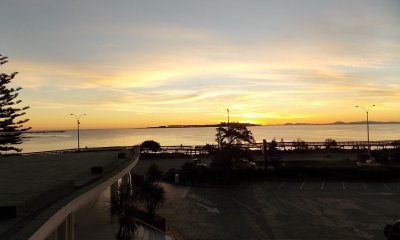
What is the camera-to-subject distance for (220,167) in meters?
34.4

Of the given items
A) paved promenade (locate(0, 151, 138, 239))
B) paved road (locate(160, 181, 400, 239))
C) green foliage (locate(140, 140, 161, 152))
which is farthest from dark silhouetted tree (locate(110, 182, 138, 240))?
green foliage (locate(140, 140, 161, 152))

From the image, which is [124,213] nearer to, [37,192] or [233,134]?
[37,192]

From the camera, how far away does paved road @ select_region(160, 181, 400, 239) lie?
18562 mm

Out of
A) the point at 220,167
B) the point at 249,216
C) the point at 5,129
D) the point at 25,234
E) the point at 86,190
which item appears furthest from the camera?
the point at 5,129

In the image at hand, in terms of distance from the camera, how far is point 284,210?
75.6 feet

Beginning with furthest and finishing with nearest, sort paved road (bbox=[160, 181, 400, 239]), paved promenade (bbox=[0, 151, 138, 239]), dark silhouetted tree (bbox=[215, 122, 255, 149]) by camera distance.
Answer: dark silhouetted tree (bbox=[215, 122, 255, 149]) → paved road (bbox=[160, 181, 400, 239]) → paved promenade (bbox=[0, 151, 138, 239])

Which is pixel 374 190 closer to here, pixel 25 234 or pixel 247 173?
pixel 247 173

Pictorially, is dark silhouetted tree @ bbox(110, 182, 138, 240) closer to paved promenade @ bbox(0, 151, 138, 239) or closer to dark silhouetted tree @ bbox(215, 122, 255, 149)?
paved promenade @ bbox(0, 151, 138, 239)

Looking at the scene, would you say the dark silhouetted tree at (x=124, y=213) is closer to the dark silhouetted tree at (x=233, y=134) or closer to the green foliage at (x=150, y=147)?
the dark silhouetted tree at (x=233, y=134)

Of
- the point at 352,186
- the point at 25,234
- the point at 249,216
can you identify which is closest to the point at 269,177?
the point at 352,186

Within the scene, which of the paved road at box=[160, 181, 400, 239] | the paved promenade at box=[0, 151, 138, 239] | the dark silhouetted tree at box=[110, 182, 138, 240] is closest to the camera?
the paved promenade at box=[0, 151, 138, 239]

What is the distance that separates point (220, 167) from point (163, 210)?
37.8 feet

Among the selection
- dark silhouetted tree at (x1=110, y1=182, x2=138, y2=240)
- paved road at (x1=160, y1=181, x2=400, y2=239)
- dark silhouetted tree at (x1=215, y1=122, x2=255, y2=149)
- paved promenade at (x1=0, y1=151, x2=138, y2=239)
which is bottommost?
paved road at (x1=160, y1=181, x2=400, y2=239)

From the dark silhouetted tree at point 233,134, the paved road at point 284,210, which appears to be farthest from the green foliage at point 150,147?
the paved road at point 284,210
